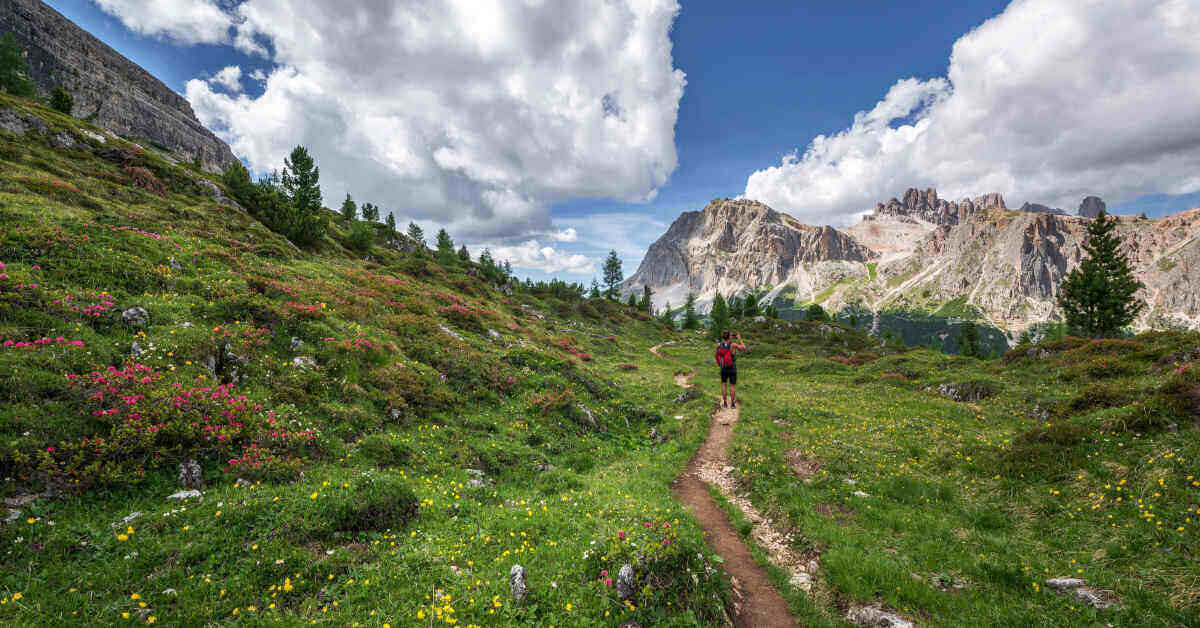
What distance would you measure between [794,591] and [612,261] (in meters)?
143

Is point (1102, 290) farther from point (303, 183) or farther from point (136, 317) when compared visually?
point (303, 183)

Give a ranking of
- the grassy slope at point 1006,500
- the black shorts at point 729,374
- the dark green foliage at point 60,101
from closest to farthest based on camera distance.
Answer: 1. the grassy slope at point 1006,500
2. the black shorts at point 729,374
3. the dark green foliage at point 60,101

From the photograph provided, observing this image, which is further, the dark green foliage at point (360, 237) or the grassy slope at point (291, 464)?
the dark green foliage at point (360, 237)

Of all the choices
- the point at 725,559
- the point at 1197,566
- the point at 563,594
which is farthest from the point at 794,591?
the point at 1197,566

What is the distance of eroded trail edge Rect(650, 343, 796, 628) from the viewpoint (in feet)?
27.5

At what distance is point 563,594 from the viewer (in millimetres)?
7691

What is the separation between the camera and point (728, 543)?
1092 cm

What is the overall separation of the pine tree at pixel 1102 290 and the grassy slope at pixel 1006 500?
47.4m

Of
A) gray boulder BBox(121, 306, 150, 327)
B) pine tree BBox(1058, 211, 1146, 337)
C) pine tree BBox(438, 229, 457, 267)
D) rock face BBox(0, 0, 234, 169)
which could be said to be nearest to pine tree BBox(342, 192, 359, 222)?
pine tree BBox(438, 229, 457, 267)

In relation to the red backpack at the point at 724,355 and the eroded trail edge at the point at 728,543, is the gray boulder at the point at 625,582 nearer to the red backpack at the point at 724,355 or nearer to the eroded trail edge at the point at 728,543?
the eroded trail edge at the point at 728,543

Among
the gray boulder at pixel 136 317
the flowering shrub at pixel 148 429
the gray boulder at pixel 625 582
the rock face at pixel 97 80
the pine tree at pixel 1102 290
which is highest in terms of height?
the rock face at pixel 97 80

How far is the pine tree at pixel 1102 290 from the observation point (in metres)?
51.0

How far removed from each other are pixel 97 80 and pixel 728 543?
824 ft

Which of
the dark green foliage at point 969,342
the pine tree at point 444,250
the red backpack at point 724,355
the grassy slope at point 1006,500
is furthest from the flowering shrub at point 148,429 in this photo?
the dark green foliage at point 969,342
